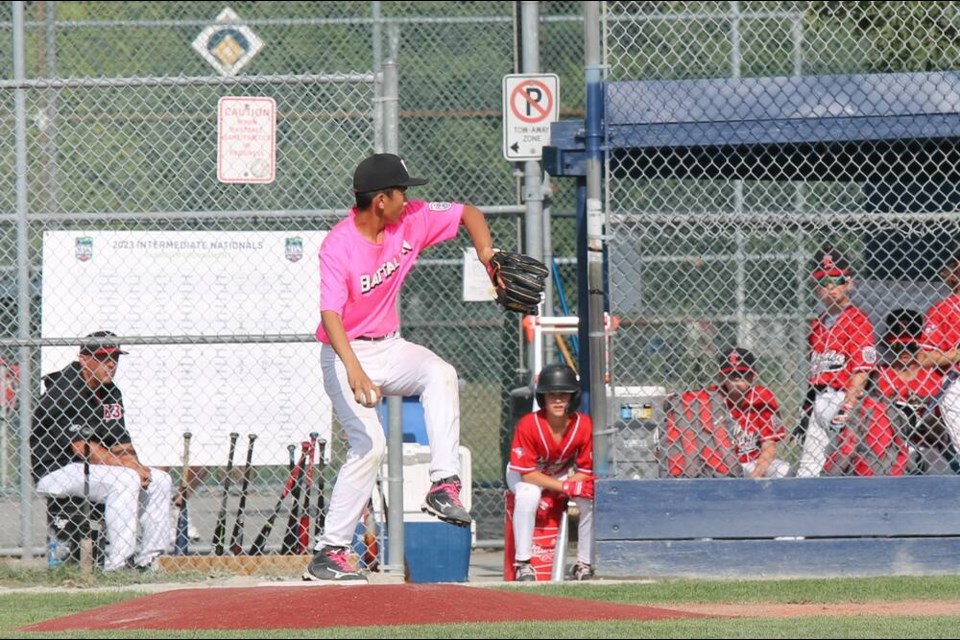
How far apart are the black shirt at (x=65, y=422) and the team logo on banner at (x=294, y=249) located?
1312mm

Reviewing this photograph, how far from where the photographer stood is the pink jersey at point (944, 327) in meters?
8.16

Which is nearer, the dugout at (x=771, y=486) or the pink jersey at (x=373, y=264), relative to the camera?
the pink jersey at (x=373, y=264)

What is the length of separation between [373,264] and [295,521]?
2158mm

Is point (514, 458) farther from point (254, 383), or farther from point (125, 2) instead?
point (125, 2)

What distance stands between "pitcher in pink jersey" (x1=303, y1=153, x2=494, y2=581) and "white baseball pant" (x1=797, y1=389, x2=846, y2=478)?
2421 mm

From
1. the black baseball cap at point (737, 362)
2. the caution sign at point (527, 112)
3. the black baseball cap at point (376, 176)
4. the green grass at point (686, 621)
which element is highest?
the caution sign at point (527, 112)

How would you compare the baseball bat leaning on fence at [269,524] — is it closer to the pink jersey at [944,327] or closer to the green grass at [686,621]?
the green grass at [686,621]

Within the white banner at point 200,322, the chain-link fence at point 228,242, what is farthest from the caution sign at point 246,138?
the white banner at point 200,322

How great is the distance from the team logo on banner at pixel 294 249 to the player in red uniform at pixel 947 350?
3.54 metres

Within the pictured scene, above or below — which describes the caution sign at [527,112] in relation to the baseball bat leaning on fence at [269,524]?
above

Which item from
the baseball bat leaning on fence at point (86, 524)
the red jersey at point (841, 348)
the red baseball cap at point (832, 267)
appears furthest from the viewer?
the red baseball cap at point (832, 267)

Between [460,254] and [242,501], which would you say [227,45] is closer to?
[460,254]

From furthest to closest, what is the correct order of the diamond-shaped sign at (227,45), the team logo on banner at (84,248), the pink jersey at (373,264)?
the diamond-shaped sign at (227,45)
the team logo on banner at (84,248)
the pink jersey at (373,264)

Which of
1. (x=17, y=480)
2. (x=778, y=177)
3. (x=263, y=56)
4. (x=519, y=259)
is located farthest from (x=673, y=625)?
(x=263, y=56)
